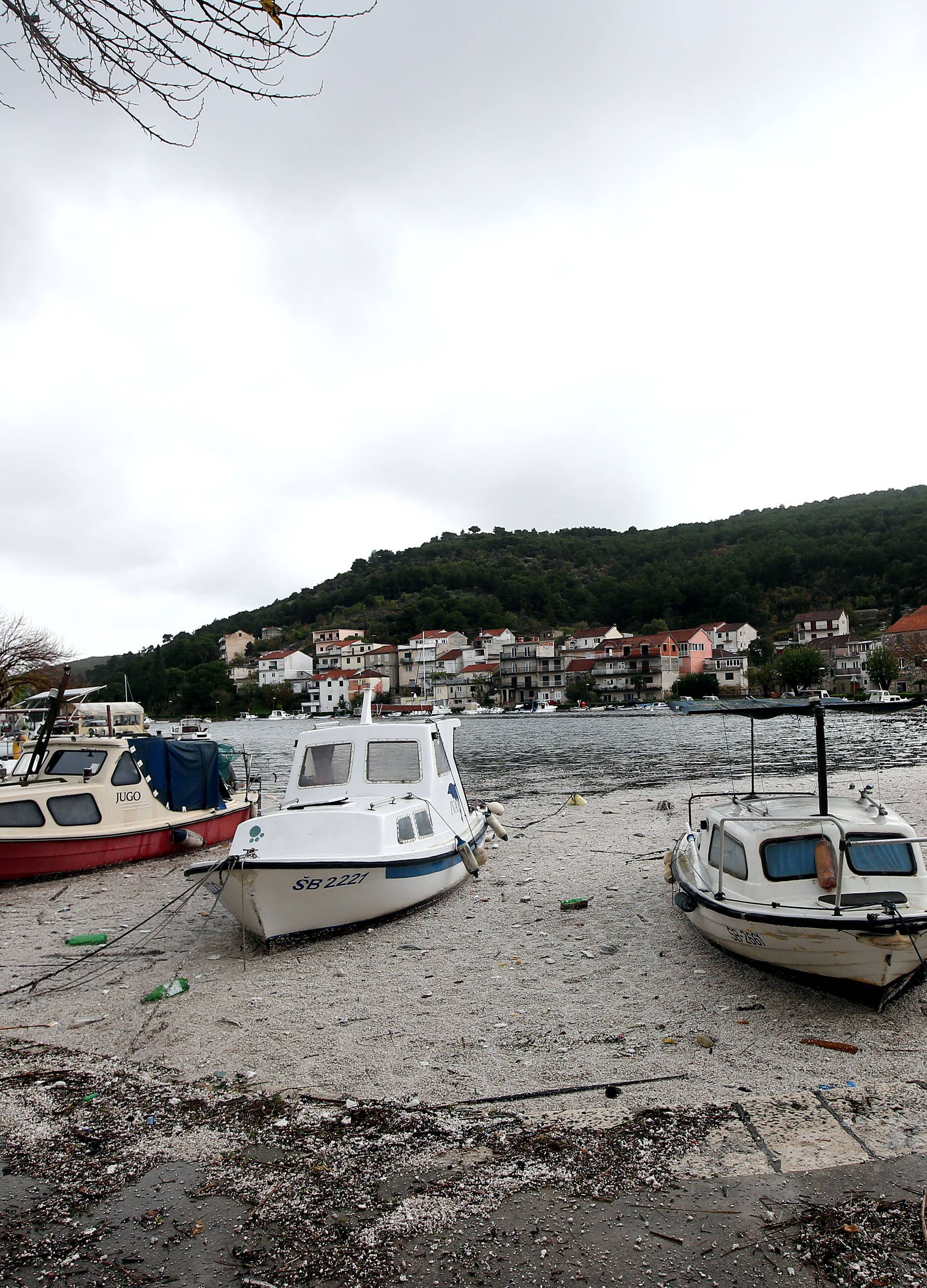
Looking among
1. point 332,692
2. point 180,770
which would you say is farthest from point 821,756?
point 332,692

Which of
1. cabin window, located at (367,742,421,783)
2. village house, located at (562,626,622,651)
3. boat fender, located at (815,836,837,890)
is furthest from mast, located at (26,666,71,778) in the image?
village house, located at (562,626,622,651)

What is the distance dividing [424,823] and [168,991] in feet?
13.5

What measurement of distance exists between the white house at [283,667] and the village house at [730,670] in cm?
8322

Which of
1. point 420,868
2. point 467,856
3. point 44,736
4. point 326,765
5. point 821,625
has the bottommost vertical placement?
point 467,856

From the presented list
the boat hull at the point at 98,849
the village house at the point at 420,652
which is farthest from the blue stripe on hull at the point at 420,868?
the village house at the point at 420,652

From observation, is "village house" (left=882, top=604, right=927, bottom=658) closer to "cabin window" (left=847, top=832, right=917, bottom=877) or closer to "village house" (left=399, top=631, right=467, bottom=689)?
"village house" (left=399, top=631, right=467, bottom=689)

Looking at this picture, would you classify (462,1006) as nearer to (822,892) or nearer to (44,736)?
(822,892)

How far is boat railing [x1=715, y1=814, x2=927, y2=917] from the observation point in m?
7.07

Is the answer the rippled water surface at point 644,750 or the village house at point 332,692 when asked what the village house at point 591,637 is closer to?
the village house at point 332,692

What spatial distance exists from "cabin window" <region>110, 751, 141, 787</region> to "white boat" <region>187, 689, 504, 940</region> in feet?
17.0

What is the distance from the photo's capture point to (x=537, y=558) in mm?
197875

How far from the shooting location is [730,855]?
337 inches

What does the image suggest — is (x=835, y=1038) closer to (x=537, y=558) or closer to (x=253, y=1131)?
(x=253, y=1131)

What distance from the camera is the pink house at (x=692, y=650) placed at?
122m
